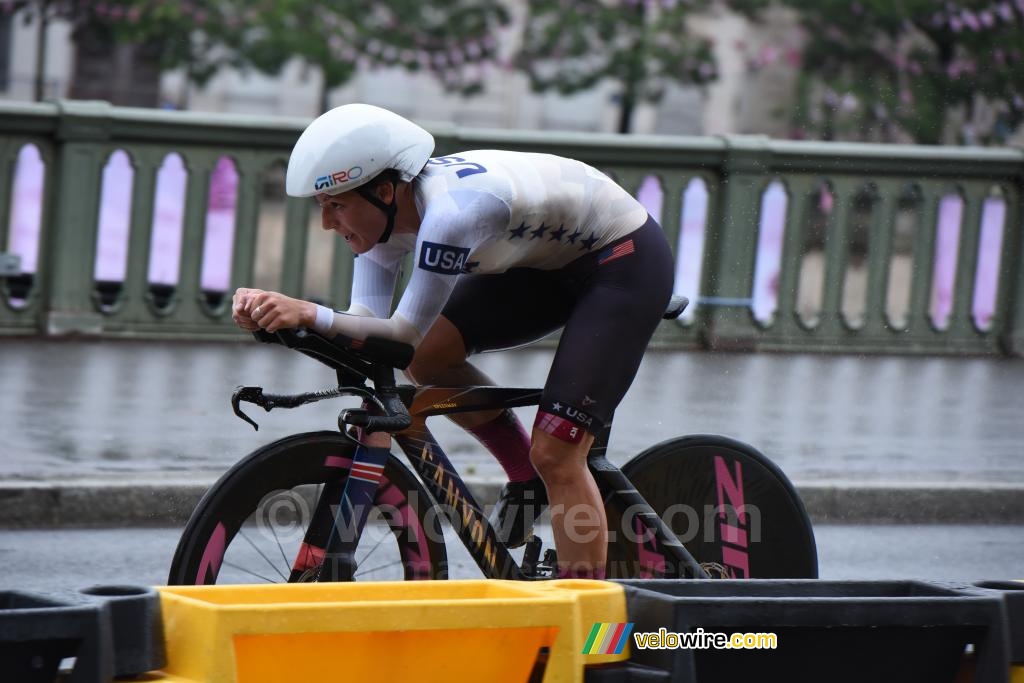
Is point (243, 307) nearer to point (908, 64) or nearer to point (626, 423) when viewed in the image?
point (626, 423)

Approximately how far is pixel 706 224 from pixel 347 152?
32.0 feet

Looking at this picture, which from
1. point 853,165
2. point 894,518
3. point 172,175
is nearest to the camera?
point 894,518

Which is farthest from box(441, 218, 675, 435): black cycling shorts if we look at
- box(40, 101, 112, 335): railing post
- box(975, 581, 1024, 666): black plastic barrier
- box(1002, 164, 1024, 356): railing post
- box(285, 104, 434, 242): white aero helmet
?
box(1002, 164, 1024, 356): railing post

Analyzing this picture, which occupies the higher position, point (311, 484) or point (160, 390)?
point (311, 484)

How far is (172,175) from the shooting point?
12.9 m

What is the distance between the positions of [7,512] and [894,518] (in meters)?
4.10

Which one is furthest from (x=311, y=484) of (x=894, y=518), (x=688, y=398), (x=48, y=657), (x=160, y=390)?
(x=688, y=398)

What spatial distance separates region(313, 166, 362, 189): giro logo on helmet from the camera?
178 inches

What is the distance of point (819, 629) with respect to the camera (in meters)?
4.11

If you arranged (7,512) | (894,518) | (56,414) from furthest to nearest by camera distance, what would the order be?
1. (56,414)
2. (894,518)
3. (7,512)

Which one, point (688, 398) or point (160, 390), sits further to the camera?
point (688, 398)

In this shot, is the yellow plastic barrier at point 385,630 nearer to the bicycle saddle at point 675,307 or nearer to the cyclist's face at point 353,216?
the cyclist's face at point 353,216

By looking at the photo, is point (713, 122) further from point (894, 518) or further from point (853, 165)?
point (894, 518)

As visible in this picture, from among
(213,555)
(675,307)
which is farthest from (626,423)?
(213,555)
